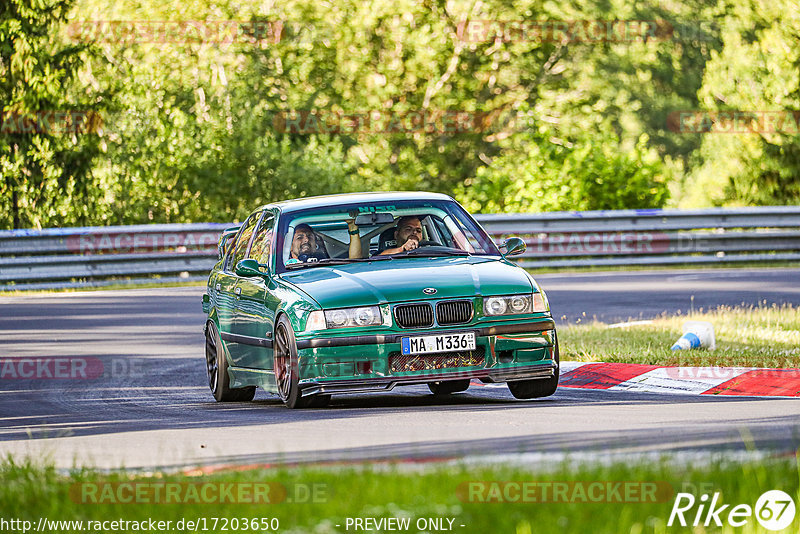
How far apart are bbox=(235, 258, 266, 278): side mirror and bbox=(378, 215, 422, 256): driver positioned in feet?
3.15

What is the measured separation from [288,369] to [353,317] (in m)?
0.68

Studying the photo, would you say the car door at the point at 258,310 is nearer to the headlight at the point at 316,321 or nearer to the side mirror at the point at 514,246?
the headlight at the point at 316,321

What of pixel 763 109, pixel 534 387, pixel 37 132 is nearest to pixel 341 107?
pixel 763 109

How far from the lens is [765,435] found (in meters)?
7.91

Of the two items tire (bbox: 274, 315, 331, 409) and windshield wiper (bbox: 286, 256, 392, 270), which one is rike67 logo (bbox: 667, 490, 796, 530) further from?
windshield wiper (bbox: 286, 256, 392, 270)

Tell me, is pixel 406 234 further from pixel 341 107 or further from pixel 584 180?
pixel 341 107

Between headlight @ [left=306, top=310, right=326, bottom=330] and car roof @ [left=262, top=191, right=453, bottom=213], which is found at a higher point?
car roof @ [left=262, top=191, right=453, bottom=213]

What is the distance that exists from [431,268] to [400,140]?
2967 cm

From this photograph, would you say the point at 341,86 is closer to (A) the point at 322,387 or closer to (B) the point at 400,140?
(B) the point at 400,140

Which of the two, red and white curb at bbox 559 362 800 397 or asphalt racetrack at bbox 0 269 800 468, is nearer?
asphalt racetrack at bbox 0 269 800 468

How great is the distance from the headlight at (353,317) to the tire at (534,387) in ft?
4.61

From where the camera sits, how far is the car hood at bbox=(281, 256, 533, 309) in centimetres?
1018

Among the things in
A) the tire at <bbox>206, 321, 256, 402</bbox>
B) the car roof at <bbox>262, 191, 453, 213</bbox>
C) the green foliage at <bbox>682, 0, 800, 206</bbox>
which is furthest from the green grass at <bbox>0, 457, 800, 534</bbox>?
the green foliage at <bbox>682, 0, 800, 206</bbox>

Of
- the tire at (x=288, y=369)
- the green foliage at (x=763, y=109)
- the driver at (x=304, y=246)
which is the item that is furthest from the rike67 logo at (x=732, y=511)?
the green foliage at (x=763, y=109)
